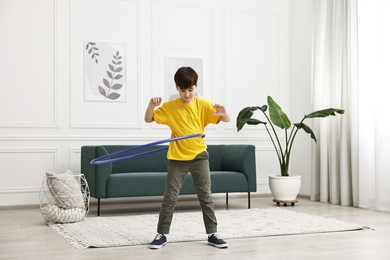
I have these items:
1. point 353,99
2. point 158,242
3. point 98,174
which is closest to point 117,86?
point 98,174

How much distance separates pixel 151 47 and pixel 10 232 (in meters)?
3.00

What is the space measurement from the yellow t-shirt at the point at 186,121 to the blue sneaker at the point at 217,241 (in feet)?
1.78

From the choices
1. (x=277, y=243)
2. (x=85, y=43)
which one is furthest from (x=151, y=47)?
(x=277, y=243)

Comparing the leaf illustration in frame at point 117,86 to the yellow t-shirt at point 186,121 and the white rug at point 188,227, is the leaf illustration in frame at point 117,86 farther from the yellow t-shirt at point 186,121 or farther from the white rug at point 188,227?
the yellow t-shirt at point 186,121

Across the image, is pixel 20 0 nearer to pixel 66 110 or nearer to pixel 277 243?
pixel 66 110

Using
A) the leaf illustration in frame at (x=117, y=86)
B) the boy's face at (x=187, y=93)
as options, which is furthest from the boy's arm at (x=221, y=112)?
the leaf illustration in frame at (x=117, y=86)

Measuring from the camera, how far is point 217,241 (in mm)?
3484

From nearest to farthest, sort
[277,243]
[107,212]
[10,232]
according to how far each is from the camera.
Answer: [277,243]
[10,232]
[107,212]

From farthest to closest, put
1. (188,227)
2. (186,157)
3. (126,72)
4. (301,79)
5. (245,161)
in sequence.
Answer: (301,79) < (126,72) < (245,161) < (188,227) < (186,157)

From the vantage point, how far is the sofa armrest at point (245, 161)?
18.5 ft

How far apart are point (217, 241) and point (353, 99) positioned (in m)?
3.03

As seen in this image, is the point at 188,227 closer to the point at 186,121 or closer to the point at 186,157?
the point at 186,157

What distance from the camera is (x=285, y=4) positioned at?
7180 millimetres

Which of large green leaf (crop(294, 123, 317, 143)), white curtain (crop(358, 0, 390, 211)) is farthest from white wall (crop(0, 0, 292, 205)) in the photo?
white curtain (crop(358, 0, 390, 211))
